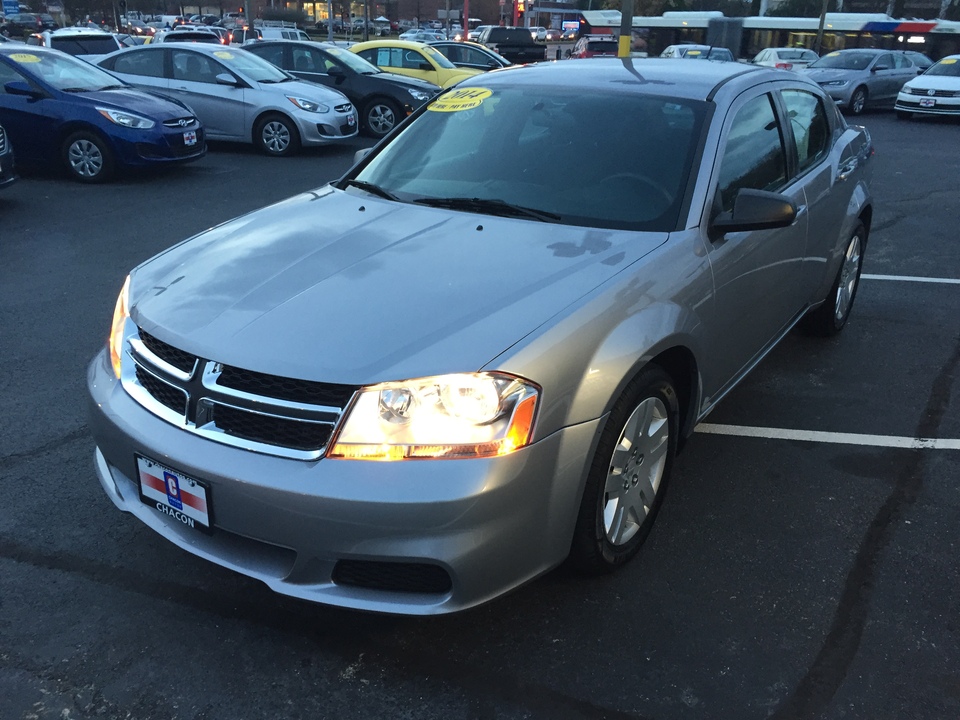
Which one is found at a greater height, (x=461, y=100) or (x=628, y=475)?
(x=461, y=100)

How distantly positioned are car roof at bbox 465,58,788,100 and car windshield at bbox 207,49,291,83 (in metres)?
9.30

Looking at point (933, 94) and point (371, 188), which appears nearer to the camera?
point (371, 188)

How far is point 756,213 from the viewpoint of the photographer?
3.31m

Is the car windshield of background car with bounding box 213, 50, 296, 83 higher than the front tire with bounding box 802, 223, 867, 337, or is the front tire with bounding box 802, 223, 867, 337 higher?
the car windshield of background car with bounding box 213, 50, 296, 83

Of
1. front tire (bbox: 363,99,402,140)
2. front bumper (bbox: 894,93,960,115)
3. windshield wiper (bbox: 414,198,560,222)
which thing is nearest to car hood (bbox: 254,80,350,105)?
front tire (bbox: 363,99,402,140)

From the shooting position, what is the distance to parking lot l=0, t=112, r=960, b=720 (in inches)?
98.8

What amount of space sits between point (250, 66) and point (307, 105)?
1.24 metres

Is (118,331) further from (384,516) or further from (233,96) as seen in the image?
(233,96)

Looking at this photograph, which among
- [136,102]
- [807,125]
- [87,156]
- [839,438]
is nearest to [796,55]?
[136,102]

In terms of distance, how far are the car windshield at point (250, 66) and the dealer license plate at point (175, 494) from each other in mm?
11002

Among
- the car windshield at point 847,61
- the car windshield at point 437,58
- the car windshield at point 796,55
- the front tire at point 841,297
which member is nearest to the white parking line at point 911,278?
the front tire at point 841,297

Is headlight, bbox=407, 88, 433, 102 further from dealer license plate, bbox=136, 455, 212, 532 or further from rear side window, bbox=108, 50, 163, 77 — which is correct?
dealer license plate, bbox=136, 455, 212, 532

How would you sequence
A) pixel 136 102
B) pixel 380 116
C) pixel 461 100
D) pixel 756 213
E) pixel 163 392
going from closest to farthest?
pixel 163 392 → pixel 756 213 → pixel 461 100 → pixel 136 102 → pixel 380 116

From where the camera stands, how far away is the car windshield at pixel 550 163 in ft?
11.2
